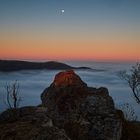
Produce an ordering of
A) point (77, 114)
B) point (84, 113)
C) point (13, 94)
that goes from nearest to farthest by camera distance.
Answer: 1. point (84, 113)
2. point (77, 114)
3. point (13, 94)

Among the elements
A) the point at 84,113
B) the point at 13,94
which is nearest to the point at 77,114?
the point at 84,113

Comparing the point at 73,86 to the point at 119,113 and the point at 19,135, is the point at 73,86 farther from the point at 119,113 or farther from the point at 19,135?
the point at 19,135

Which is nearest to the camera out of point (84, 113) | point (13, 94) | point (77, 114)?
point (84, 113)

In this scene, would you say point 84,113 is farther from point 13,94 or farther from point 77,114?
point 13,94

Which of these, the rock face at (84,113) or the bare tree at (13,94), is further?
the bare tree at (13,94)

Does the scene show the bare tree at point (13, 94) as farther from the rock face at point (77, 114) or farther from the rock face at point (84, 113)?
the rock face at point (84, 113)

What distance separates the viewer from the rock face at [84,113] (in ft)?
60.5

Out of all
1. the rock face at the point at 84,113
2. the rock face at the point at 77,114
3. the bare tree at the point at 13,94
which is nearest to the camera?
the rock face at the point at 77,114

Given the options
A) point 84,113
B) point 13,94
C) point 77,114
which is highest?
point 13,94

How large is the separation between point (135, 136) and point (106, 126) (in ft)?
9.82

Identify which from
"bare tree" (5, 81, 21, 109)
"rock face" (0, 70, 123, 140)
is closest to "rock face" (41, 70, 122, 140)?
"rock face" (0, 70, 123, 140)

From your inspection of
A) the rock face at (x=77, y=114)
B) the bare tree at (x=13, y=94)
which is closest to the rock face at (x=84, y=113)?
the rock face at (x=77, y=114)

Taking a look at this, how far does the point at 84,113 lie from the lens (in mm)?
19891

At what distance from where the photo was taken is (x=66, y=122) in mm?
19516
